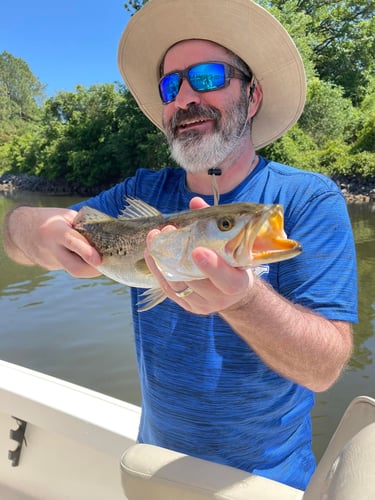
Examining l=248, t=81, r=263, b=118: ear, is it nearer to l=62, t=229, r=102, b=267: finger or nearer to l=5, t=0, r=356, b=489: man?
l=5, t=0, r=356, b=489: man

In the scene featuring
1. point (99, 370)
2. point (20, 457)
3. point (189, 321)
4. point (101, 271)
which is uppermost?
point (101, 271)

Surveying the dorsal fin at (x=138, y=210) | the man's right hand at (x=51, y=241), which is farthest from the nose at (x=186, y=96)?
the man's right hand at (x=51, y=241)

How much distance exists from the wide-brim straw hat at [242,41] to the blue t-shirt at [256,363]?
547 mm

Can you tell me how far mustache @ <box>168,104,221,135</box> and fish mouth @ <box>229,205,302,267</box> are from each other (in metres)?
0.96

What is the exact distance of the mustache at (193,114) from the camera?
207 cm

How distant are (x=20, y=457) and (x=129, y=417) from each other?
864 millimetres

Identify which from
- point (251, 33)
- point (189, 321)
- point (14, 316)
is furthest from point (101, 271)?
point (14, 316)

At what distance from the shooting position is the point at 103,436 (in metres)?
2.65

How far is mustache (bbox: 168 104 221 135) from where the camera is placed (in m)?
2.07

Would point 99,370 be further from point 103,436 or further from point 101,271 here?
point 101,271

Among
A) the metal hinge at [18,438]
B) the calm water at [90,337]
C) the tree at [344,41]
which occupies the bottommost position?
the calm water at [90,337]

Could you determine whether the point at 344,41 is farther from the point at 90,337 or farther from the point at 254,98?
the point at 254,98

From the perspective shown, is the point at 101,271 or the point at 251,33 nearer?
the point at 101,271

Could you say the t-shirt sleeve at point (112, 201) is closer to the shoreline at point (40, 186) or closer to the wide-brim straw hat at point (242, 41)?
the wide-brim straw hat at point (242, 41)
